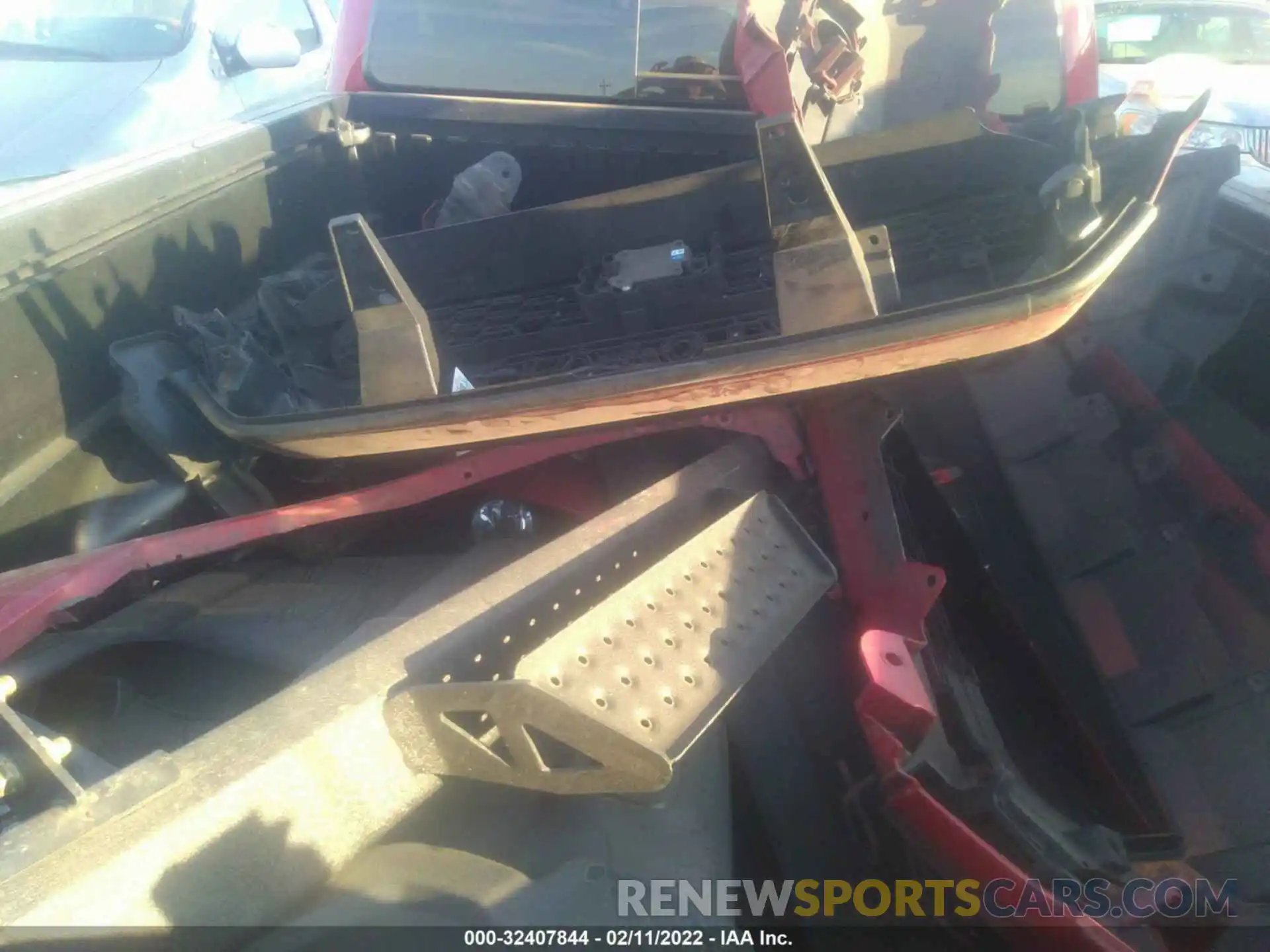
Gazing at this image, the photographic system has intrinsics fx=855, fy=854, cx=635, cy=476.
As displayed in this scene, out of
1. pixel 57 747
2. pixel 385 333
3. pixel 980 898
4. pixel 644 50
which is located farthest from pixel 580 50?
pixel 980 898

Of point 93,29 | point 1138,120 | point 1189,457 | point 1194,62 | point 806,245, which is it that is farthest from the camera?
point 1194,62

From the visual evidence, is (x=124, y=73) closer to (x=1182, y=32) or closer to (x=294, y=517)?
(x=294, y=517)

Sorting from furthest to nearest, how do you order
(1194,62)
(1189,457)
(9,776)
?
(1194,62) → (1189,457) → (9,776)

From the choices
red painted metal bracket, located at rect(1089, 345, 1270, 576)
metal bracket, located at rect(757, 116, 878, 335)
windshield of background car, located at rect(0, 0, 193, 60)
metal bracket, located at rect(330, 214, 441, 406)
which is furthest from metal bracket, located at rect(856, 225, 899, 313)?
windshield of background car, located at rect(0, 0, 193, 60)

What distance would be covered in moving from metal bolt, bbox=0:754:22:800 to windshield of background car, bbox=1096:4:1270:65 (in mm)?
6662

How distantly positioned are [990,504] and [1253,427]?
622mm

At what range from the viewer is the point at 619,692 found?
3.68 ft

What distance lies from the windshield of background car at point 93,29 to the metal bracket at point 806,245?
129 inches

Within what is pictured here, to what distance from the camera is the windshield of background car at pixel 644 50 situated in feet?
7.79

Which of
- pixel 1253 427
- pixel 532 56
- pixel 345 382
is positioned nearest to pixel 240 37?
pixel 532 56

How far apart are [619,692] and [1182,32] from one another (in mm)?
6645

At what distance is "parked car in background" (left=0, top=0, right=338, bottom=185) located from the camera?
3.33 meters

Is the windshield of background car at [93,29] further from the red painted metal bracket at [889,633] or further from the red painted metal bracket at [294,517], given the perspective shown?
the red painted metal bracket at [889,633]

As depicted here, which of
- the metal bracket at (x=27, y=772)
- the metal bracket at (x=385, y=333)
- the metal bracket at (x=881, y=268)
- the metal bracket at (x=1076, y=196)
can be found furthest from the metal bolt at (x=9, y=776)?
the metal bracket at (x=1076, y=196)
